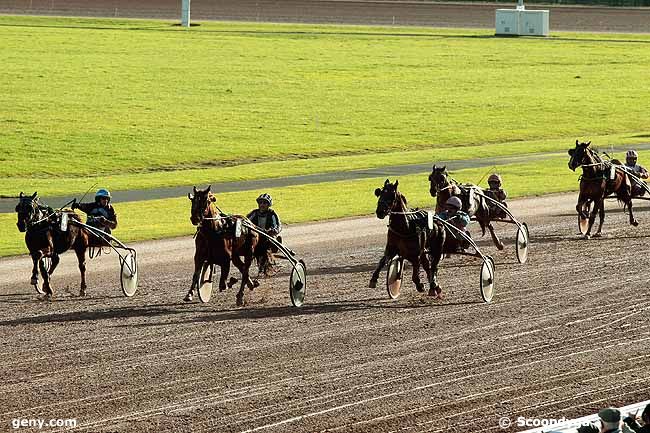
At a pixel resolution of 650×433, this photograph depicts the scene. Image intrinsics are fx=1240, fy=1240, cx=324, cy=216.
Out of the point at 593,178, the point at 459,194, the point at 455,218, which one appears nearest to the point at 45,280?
the point at 455,218

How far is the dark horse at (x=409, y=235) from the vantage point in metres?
17.3

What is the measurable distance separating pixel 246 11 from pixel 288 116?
38222 millimetres

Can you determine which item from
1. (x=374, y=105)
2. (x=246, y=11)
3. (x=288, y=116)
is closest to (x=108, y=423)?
(x=288, y=116)

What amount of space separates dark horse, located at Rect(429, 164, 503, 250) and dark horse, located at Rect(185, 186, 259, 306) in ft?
12.4

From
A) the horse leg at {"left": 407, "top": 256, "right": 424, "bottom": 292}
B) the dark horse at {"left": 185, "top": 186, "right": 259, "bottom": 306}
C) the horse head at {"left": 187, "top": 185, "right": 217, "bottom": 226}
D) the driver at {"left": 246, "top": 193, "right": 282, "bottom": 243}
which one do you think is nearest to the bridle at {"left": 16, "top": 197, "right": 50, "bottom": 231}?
the dark horse at {"left": 185, "top": 186, "right": 259, "bottom": 306}

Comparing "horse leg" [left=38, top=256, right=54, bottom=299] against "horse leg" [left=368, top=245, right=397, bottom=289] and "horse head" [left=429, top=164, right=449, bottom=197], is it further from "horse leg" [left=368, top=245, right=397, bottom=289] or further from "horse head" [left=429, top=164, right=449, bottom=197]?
"horse head" [left=429, top=164, right=449, bottom=197]

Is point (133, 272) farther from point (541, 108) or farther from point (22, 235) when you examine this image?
point (541, 108)

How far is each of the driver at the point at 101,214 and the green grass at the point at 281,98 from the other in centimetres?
1215

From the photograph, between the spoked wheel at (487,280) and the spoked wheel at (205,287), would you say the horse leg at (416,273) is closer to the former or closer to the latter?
the spoked wheel at (487,280)

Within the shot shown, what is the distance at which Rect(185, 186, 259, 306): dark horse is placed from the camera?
16.8 m

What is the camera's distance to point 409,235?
17844 mm

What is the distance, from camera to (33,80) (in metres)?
51.9

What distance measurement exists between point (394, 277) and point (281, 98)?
108ft

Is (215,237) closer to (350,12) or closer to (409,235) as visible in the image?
(409,235)
